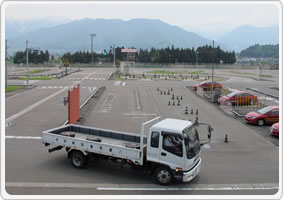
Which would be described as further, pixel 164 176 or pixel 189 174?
pixel 164 176

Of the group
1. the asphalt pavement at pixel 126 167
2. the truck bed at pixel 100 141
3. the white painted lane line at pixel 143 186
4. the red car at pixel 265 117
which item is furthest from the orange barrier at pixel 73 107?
the red car at pixel 265 117

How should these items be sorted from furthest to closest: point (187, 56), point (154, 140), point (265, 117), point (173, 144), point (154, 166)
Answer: point (187, 56)
point (265, 117)
point (154, 166)
point (154, 140)
point (173, 144)

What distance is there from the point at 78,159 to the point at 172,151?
3.95m

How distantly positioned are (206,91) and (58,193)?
96.1 ft

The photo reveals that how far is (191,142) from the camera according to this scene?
1083cm

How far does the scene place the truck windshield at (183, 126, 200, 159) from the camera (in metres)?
10.6

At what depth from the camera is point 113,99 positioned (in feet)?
105

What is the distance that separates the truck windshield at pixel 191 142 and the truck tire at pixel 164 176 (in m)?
0.92

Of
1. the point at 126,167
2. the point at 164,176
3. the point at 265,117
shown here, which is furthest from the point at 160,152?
the point at 265,117

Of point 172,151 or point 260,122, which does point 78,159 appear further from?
point 260,122

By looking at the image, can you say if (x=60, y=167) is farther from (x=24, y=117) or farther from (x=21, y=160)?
(x=24, y=117)

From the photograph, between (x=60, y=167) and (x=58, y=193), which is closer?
(x=58, y=193)

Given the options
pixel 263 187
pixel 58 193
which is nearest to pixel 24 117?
pixel 58 193

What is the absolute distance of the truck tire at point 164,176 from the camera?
1078cm
